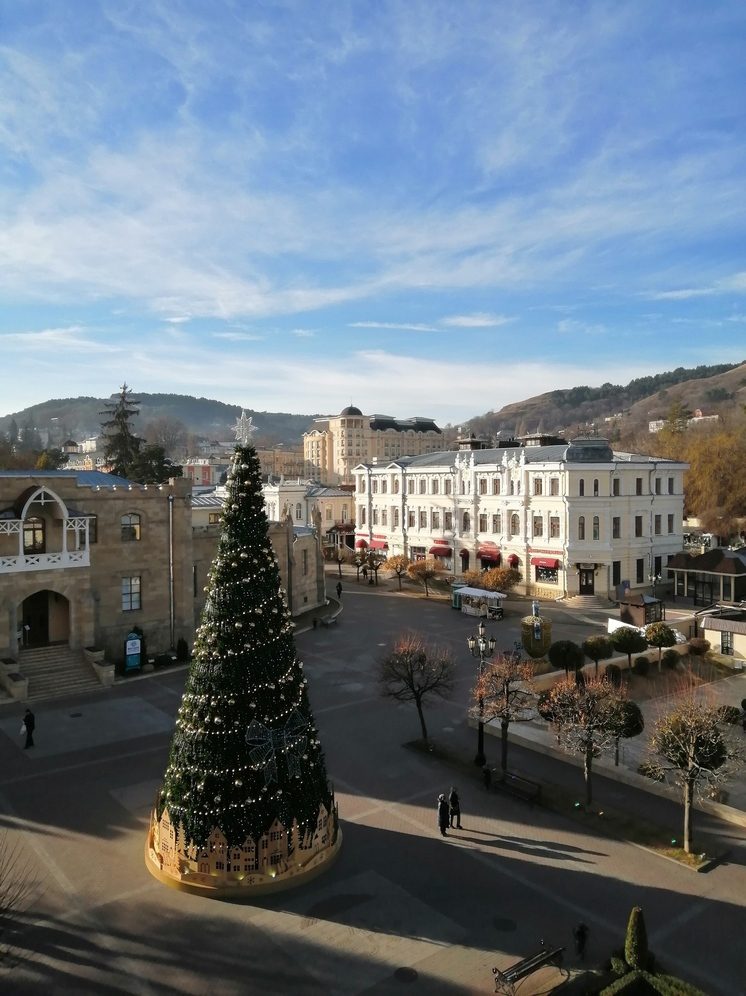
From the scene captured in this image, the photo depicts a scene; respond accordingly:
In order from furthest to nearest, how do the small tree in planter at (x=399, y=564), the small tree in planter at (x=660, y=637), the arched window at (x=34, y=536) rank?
the small tree in planter at (x=399, y=564) → the small tree in planter at (x=660, y=637) → the arched window at (x=34, y=536)

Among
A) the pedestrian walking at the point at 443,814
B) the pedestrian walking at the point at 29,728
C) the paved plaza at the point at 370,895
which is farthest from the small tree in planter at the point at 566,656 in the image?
the pedestrian walking at the point at 29,728

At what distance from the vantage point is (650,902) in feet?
48.8

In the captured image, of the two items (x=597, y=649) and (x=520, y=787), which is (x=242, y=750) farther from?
(x=597, y=649)

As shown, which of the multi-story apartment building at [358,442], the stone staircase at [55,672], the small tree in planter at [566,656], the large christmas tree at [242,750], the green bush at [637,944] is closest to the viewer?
the green bush at [637,944]

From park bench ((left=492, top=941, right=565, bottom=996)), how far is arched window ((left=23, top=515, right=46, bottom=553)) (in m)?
27.7

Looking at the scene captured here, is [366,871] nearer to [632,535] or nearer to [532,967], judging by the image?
[532,967]

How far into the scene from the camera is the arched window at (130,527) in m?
35.3

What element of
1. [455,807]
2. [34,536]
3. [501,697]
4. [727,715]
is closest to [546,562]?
[727,715]

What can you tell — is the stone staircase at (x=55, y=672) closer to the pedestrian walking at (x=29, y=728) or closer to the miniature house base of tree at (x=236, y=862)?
the pedestrian walking at (x=29, y=728)

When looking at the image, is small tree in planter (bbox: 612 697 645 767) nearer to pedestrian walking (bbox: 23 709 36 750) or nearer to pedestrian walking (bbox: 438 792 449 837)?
pedestrian walking (bbox: 438 792 449 837)

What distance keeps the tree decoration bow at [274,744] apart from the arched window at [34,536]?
22.0 m

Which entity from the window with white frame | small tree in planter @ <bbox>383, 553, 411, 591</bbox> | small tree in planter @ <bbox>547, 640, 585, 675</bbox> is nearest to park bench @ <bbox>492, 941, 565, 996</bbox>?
small tree in planter @ <bbox>547, 640, 585, 675</bbox>

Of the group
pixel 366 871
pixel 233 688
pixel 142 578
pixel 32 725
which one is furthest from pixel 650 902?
pixel 142 578

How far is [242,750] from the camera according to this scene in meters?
14.8
